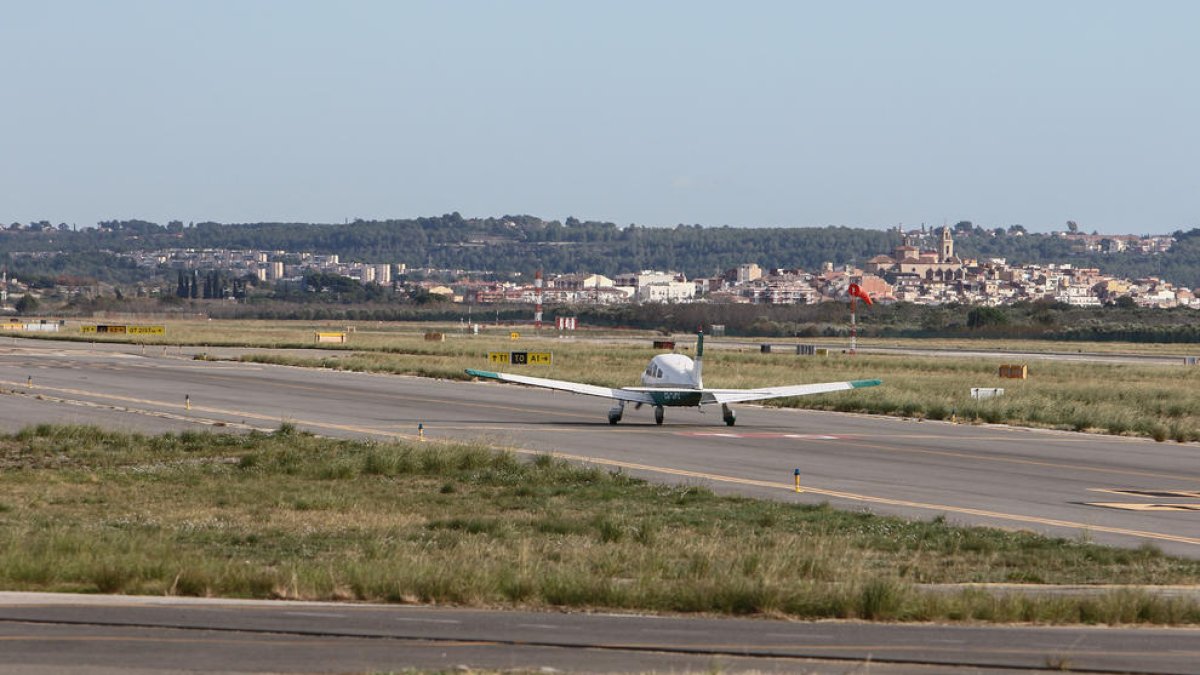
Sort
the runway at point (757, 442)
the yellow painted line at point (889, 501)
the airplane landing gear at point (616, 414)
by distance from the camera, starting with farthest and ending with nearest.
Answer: the airplane landing gear at point (616, 414) < the runway at point (757, 442) < the yellow painted line at point (889, 501)

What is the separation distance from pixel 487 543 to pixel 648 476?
439 inches

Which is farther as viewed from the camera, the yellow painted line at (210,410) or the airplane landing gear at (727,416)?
the airplane landing gear at (727,416)

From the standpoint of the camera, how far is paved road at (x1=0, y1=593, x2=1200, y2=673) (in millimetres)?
14664

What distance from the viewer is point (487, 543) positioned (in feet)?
78.3

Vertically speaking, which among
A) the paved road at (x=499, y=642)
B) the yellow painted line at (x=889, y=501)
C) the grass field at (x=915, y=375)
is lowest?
the grass field at (x=915, y=375)

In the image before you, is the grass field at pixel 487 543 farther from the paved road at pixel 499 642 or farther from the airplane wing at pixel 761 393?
the airplane wing at pixel 761 393

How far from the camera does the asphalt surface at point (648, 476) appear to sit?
1510 centimetres

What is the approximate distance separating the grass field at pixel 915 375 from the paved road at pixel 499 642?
33.6m

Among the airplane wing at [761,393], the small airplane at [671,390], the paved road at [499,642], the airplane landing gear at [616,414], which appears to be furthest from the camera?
the airplane landing gear at [616,414]

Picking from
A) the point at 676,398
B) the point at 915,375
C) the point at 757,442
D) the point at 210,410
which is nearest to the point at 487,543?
the point at 757,442

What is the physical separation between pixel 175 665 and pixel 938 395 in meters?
50.3

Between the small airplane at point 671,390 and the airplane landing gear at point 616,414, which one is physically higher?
Answer: the small airplane at point 671,390

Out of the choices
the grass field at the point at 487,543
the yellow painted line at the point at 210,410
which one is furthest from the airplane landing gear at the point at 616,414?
the grass field at the point at 487,543

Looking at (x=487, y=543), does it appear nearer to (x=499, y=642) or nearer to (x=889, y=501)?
(x=499, y=642)
